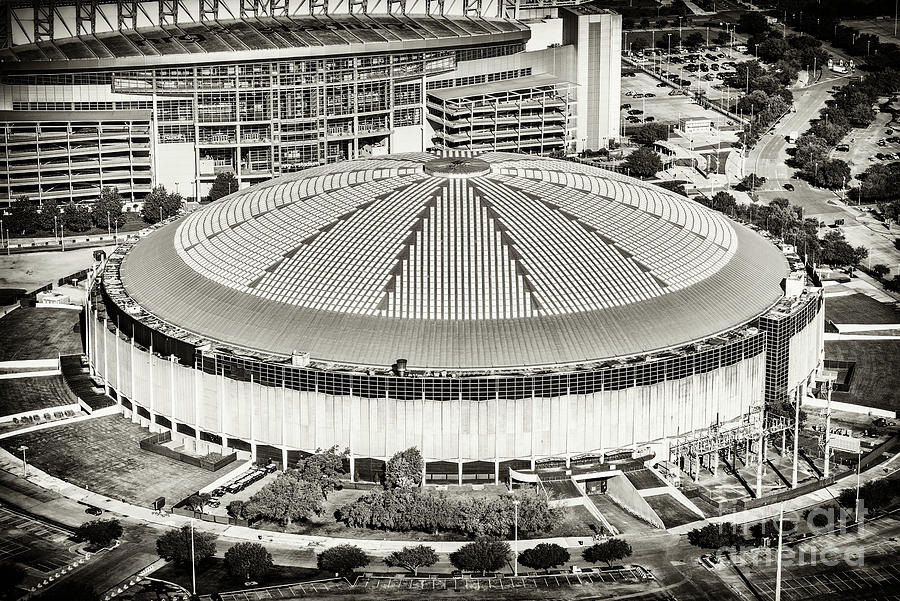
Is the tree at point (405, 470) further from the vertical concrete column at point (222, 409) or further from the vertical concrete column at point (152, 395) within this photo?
the vertical concrete column at point (152, 395)

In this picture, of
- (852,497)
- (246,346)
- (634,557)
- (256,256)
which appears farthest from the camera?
(256,256)

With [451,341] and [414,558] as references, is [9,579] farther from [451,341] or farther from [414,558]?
[451,341]

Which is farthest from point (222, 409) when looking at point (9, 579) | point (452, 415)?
point (9, 579)

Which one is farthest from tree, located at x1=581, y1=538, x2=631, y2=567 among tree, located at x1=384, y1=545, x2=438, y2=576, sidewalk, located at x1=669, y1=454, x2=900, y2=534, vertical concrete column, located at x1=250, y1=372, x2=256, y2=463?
vertical concrete column, located at x1=250, y1=372, x2=256, y2=463

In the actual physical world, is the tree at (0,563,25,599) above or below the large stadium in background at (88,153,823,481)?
below

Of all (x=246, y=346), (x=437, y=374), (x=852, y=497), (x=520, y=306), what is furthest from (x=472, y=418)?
(x=852, y=497)

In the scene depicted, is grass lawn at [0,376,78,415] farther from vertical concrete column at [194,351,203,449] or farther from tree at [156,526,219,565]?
tree at [156,526,219,565]

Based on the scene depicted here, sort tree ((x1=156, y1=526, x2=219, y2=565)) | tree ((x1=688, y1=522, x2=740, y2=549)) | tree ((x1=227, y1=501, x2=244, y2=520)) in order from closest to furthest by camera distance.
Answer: tree ((x1=156, y1=526, x2=219, y2=565))
tree ((x1=688, y1=522, x2=740, y2=549))
tree ((x1=227, y1=501, x2=244, y2=520))

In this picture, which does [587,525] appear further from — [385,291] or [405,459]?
[385,291]
